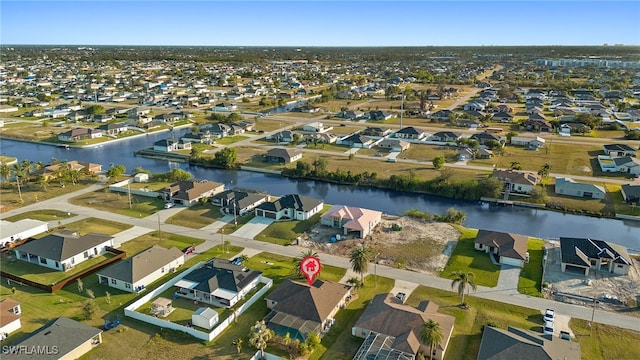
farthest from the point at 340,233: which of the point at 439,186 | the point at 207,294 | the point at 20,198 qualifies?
the point at 20,198

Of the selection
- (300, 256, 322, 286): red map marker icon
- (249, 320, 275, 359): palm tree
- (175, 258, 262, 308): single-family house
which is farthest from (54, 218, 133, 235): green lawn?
(249, 320, 275, 359): palm tree

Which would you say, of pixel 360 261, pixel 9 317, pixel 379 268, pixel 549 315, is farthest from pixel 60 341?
pixel 549 315

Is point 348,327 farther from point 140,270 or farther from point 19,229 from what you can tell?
point 19,229

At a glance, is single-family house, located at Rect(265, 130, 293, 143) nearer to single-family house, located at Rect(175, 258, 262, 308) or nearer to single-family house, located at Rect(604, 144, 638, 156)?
single-family house, located at Rect(175, 258, 262, 308)

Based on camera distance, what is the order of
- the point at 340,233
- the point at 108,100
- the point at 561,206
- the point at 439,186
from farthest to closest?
the point at 108,100 → the point at 439,186 → the point at 561,206 → the point at 340,233

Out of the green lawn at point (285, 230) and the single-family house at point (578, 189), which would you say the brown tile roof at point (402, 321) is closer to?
the green lawn at point (285, 230)

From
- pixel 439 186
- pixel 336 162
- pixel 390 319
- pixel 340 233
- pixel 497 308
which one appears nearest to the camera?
pixel 390 319

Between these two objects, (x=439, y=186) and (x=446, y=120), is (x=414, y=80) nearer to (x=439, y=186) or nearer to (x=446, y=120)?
(x=446, y=120)
